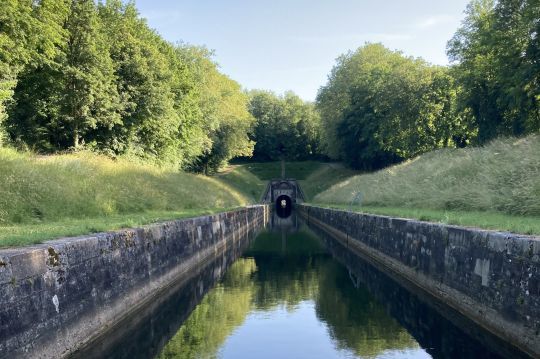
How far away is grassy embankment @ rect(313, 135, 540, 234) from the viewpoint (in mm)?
12773

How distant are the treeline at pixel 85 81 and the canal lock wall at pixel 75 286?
12.4 metres

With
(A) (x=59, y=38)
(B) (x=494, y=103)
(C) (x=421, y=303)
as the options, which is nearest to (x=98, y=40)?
(A) (x=59, y=38)

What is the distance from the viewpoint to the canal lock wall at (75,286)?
5789 mm

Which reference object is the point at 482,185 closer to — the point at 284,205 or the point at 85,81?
the point at 85,81

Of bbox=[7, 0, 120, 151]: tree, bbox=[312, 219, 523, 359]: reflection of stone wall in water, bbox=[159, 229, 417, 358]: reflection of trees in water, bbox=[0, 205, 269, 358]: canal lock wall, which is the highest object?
A: bbox=[7, 0, 120, 151]: tree

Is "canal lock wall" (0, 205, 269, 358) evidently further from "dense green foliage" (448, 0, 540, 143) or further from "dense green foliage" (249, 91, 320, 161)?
"dense green foliage" (249, 91, 320, 161)

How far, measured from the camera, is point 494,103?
35.8m

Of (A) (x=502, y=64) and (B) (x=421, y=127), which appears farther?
(B) (x=421, y=127)

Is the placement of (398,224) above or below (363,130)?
below

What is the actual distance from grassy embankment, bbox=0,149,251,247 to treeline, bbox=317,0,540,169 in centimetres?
2252

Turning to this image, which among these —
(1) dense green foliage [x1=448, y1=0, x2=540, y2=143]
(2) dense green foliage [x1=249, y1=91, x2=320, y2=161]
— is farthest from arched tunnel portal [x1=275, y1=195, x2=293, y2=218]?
(1) dense green foliage [x1=448, y1=0, x2=540, y2=143]

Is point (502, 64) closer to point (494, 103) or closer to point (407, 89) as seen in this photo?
point (494, 103)

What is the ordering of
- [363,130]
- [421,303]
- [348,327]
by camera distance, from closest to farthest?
[348,327]
[421,303]
[363,130]

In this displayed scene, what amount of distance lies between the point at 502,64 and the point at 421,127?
70.4ft
